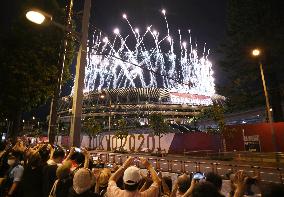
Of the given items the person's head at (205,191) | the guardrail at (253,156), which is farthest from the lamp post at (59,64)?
the guardrail at (253,156)

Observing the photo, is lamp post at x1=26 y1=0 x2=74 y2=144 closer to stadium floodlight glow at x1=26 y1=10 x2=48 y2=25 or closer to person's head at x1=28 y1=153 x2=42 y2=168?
stadium floodlight glow at x1=26 y1=10 x2=48 y2=25

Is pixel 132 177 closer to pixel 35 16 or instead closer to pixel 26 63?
pixel 35 16

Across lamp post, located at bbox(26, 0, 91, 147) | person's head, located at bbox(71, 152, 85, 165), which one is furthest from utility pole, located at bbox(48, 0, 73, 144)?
person's head, located at bbox(71, 152, 85, 165)

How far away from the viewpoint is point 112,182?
3.77 m

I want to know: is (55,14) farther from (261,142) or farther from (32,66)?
(261,142)

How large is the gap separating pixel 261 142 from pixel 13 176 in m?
25.9

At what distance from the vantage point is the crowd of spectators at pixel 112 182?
331 centimetres

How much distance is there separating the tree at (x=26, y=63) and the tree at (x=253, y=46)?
24035mm

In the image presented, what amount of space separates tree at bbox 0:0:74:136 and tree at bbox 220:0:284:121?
78.9ft

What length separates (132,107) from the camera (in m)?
87.6

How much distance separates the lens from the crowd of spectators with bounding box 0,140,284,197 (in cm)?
331

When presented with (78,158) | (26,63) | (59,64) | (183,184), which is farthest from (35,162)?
(26,63)

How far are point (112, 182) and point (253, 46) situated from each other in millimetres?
34483

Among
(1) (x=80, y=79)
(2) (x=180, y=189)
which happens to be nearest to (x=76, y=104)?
(1) (x=80, y=79)
